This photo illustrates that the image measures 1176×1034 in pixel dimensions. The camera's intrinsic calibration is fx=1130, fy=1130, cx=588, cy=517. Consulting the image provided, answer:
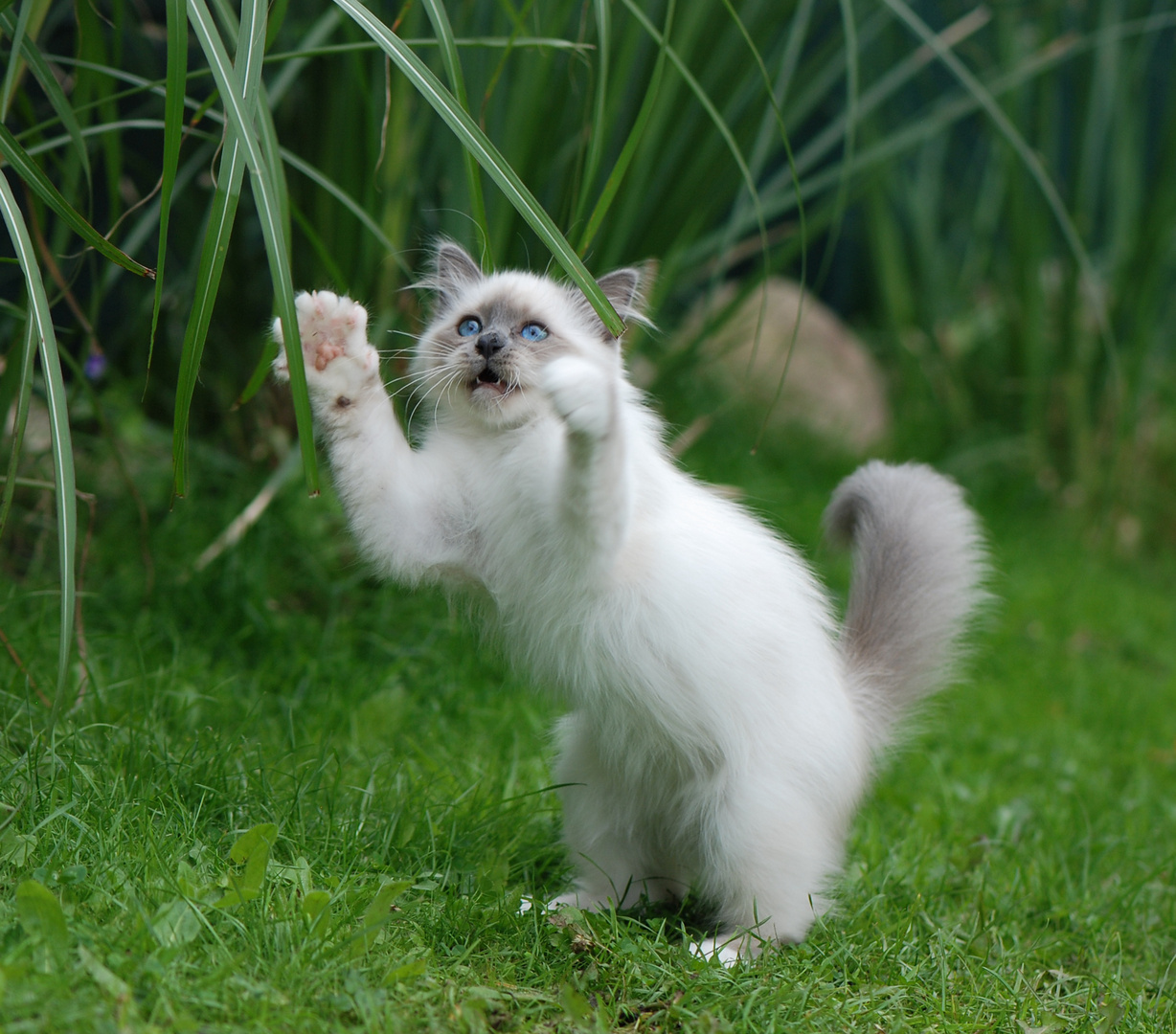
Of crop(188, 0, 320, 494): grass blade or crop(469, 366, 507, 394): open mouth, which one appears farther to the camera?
crop(469, 366, 507, 394): open mouth

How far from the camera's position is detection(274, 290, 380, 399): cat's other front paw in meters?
2.07

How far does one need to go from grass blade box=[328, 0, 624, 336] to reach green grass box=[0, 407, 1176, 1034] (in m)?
1.05

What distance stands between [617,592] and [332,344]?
70cm

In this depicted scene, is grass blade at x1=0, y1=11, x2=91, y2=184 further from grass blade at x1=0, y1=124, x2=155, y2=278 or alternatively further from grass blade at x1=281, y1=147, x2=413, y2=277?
grass blade at x1=281, y1=147, x2=413, y2=277

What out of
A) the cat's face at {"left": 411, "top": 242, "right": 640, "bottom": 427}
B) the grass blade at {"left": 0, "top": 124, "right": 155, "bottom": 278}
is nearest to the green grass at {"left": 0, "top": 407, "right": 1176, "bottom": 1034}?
the cat's face at {"left": 411, "top": 242, "right": 640, "bottom": 427}

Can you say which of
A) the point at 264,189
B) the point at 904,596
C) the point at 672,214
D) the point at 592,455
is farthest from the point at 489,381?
the point at 672,214

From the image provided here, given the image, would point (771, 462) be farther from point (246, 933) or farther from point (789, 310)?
point (246, 933)

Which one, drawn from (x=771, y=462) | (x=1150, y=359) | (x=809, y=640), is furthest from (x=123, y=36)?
(x=1150, y=359)

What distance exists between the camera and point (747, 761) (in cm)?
220

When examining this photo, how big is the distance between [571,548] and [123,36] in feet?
7.58

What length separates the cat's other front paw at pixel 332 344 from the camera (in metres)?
2.07

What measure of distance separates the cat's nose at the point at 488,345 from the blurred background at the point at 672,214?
220mm

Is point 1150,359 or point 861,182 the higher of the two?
point 861,182

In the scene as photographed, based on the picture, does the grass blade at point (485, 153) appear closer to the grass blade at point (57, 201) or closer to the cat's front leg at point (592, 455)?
the cat's front leg at point (592, 455)
